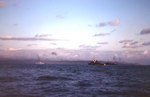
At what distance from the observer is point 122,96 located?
1766 cm

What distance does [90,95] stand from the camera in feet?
58.4

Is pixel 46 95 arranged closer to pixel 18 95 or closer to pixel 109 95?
pixel 18 95

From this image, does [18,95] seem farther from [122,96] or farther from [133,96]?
[133,96]

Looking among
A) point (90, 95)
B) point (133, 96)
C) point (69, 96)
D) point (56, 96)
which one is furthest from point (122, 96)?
point (56, 96)

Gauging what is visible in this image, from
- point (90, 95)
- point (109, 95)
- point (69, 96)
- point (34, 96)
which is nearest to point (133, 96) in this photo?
point (109, 95)

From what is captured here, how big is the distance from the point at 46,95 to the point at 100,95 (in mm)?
6596

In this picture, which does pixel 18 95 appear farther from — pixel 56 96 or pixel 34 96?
pixel 56 96

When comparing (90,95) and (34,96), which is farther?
(90,95)

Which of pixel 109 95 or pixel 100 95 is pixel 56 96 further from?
pixel 109 95

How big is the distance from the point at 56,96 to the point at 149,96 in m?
11.2

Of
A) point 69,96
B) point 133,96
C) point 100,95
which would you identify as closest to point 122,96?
point 133,96

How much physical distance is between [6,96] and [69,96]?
704 centimetres

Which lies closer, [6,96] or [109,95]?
[6,96]

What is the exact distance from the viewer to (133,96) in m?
17.8
